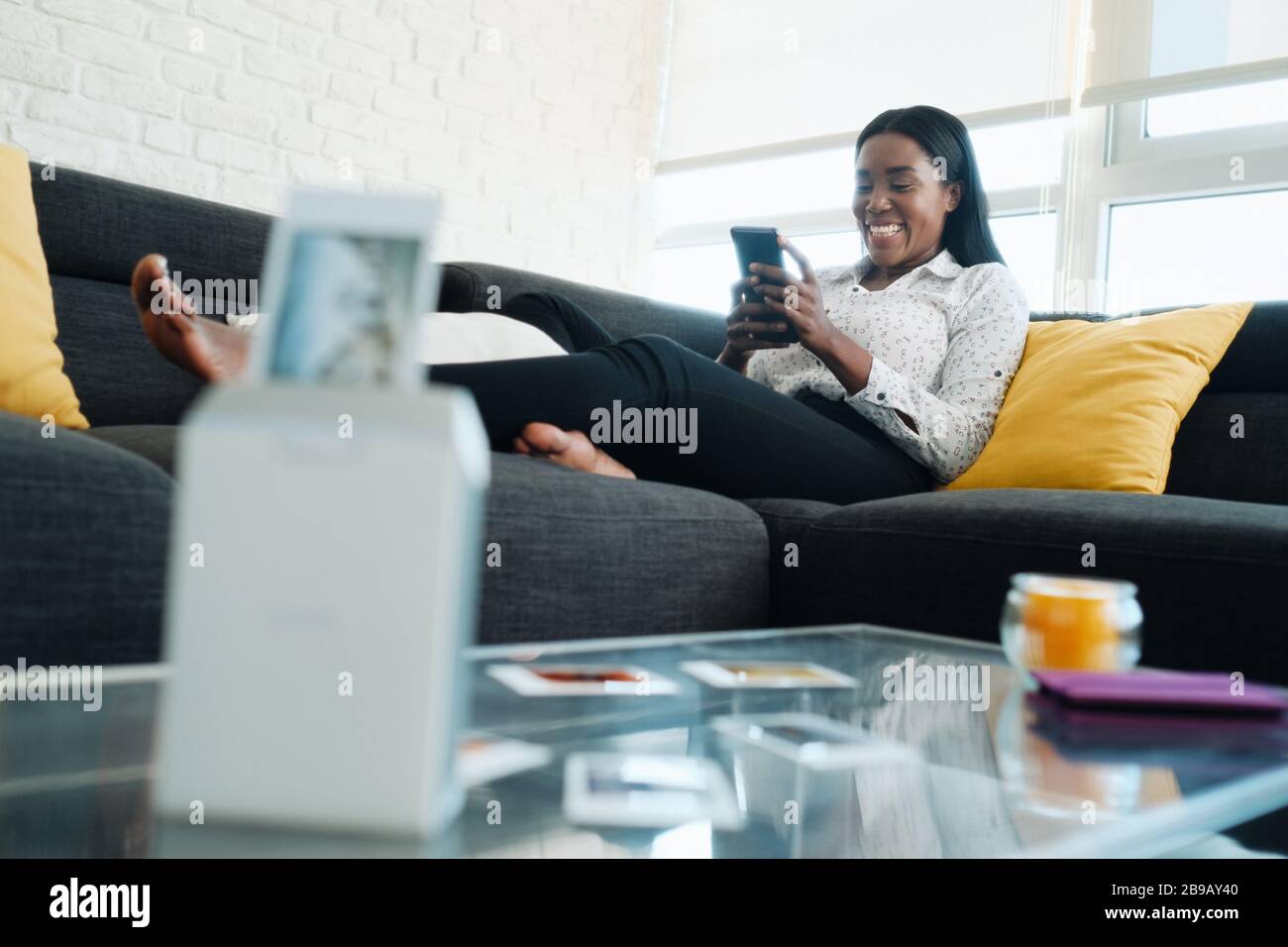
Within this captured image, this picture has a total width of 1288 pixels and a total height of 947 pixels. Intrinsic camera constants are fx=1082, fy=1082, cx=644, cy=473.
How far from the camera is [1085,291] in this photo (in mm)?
2924

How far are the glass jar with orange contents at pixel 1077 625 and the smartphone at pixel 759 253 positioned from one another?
0.97 m

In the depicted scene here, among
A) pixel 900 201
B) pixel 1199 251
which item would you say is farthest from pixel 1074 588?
pixel 1199 251

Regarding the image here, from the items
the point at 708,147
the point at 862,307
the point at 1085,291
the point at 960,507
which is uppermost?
the point at 708,147

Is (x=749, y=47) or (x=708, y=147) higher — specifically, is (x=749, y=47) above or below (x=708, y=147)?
above

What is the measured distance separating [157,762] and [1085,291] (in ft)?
9.64

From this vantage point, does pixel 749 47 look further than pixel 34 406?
Yes

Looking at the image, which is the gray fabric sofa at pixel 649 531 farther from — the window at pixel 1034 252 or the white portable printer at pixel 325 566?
the window at pixel 1034 252

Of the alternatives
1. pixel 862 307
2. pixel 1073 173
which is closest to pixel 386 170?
pixel 862 307

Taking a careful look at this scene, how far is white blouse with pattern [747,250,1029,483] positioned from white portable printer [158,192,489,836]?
4.66ft

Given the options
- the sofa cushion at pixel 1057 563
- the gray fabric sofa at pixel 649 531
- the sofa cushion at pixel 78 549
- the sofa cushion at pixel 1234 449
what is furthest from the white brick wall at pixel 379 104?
the sofa cushion at pixel 1234 449

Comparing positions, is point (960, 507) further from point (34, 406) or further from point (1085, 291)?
point (1085, 291)

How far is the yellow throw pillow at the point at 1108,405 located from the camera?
5.26ft

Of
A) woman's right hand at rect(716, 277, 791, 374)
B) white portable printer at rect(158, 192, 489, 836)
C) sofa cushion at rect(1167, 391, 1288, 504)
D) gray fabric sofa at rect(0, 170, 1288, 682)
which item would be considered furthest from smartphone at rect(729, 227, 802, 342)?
white portable printer at rect(158, 192, 489, 836)

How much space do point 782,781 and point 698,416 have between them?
102cm
